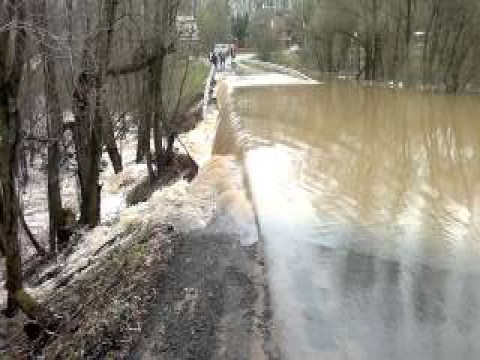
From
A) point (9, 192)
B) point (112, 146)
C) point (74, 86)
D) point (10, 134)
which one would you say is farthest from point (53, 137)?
point (112, 146)

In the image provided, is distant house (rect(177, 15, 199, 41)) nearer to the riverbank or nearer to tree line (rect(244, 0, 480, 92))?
the riverbank

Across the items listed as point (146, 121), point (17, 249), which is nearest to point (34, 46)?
point (17, 249)

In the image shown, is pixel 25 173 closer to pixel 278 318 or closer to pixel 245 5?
pixel 278 318

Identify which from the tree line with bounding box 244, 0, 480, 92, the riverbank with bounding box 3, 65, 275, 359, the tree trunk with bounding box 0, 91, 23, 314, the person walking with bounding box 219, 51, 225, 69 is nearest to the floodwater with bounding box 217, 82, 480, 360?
the riverbank with bounding box 3, 65, 275, 359

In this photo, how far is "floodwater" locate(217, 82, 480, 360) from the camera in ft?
24.0

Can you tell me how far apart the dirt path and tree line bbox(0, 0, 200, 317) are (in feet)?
6.98

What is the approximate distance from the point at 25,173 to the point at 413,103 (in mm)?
14653

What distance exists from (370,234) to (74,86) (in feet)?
19.7

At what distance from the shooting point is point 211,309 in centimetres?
802

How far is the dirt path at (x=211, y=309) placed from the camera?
281 inches

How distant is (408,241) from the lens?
10.2m

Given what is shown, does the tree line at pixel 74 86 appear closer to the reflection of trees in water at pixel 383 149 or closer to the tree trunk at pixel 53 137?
the tree trunk at pixel 53 137

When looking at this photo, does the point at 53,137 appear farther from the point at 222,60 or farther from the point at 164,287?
the point at 222,60

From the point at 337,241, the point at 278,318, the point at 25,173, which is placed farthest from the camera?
the point at 25,173
